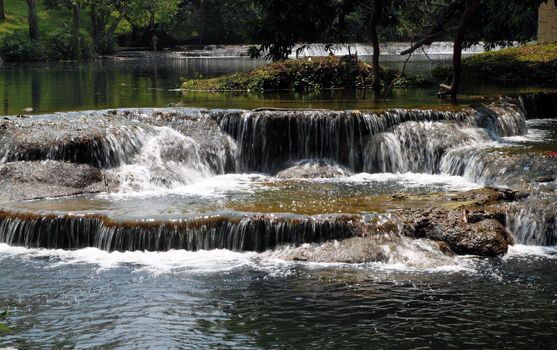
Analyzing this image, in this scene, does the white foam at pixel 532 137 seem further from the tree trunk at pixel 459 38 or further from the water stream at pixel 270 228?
the tree trunk at pixel 459 38

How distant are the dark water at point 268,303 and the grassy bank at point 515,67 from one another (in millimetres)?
20598

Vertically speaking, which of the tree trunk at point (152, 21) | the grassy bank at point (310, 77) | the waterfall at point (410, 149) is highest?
the tree trunk at point (152, 21)

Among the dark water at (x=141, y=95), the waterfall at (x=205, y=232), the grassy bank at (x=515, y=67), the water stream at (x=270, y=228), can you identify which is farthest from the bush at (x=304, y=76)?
the waterfall at (x=205, y=232)

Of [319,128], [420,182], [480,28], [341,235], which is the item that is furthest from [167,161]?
[480,28]

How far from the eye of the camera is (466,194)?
17.8 metres

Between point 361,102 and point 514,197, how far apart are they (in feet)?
34.3

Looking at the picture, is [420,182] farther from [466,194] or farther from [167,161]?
[167,161]

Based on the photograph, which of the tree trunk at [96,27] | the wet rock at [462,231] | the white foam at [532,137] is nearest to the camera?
the wet rock at [462,231]

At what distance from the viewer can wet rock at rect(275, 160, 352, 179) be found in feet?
72.7

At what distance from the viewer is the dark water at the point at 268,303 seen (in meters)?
11.8

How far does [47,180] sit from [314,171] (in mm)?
6419

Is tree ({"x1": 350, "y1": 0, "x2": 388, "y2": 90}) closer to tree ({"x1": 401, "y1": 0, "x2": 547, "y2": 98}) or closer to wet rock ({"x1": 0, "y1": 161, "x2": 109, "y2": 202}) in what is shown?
tree ({"x1": 401, "y1": 0, "x2": 547, "y2": 98})

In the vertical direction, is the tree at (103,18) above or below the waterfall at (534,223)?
above

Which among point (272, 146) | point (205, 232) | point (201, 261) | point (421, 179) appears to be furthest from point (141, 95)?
point (201, 261)
